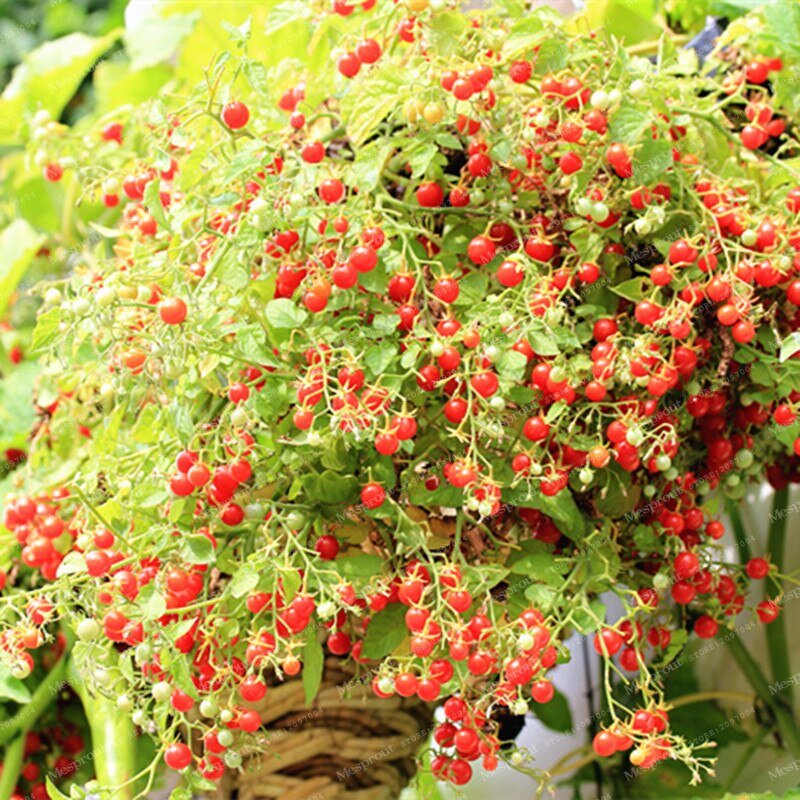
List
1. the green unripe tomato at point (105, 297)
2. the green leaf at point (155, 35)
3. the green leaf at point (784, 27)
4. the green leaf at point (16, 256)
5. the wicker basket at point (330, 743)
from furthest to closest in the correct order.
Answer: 1. the green leaf at point (16, 256)
2. the green leaf at point (155, 35)
3. the wicker basket at point (330, 743)
4. the green leaf at point (784, 27)
5. the green unripe tomato at point (105, 297)

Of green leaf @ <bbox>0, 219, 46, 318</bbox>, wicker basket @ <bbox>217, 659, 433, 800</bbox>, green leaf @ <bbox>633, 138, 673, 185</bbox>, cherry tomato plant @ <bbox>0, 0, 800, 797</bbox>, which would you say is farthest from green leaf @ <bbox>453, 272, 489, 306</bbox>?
green leaf @ <bbox>0, 219, 46, 318</bbox>

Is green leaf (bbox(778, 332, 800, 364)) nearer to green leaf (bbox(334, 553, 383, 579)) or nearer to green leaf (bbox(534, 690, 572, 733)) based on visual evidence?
green leaf (bbox(334, 553, 383, 579))

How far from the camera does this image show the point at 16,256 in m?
1.13

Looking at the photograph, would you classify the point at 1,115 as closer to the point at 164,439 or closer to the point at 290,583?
the point at 164,439

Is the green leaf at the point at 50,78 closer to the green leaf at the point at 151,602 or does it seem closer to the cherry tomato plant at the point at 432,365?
the cherry tomato plant at the point at 432,365

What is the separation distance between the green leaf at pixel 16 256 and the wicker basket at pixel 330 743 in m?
0.62

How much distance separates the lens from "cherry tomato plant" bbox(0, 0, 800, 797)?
0.56 metres

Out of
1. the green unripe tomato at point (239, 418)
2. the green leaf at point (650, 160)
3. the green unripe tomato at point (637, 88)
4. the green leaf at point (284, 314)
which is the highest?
the green leaf at point (284, 314)

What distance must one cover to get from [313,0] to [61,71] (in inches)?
23.2

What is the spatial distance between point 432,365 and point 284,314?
0.09 meters

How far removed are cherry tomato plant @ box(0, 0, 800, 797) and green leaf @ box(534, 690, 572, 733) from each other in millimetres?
377

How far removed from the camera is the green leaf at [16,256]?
1.11 metres

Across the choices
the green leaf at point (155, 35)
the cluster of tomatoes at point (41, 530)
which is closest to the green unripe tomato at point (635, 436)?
the cluster of tomatoes at point (41, 530)

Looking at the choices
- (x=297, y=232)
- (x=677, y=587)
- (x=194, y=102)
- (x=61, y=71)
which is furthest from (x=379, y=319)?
(x=61, y=71)
